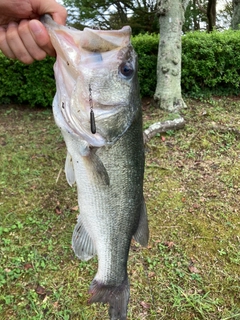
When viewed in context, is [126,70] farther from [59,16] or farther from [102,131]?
[59,16]

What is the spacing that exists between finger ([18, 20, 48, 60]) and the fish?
3.4 inches

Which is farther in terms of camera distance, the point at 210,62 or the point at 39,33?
the point at 210,62

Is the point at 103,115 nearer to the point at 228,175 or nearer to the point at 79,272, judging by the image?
the point at 79,272

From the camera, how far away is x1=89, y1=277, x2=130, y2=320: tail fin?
1.79 metres

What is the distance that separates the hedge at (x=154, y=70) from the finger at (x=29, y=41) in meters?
5.33

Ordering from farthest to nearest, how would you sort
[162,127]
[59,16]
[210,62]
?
[210,62] < [162,127] < [59,16]

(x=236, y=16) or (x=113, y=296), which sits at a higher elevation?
(x=236, y=16)

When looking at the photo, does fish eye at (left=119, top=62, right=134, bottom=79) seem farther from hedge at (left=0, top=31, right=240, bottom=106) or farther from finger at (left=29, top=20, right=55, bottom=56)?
hedge at (left=0, top=31, right=240, bottom=106)

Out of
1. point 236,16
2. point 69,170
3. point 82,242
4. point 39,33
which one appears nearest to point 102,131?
point 69,170

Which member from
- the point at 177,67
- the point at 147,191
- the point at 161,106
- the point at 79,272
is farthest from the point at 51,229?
the point at 177,67

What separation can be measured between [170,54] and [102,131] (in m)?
4.90

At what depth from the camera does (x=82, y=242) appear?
1.75 m

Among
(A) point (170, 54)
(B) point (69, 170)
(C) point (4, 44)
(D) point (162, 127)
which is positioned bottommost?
(D) point (162, 127)

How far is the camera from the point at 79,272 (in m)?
3.10
